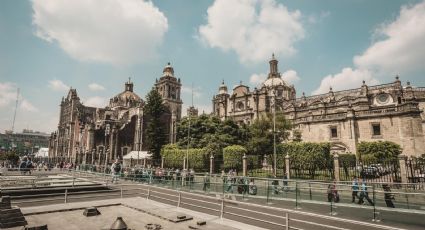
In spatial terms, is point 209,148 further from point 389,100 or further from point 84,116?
point 84,116

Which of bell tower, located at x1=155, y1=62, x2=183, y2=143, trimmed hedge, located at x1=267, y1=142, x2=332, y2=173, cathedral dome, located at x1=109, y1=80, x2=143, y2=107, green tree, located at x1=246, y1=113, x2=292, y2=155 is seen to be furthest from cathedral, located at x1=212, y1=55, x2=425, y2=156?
cathedral dome, located at x1=109, y1=80, x2=143, y2=107

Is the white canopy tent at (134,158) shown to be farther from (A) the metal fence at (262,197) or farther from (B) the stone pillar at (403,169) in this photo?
(B) the stone pillar at (403,169)

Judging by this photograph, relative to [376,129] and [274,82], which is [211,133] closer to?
[376,129]

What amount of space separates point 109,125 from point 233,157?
20352 mm

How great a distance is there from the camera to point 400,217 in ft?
37.9

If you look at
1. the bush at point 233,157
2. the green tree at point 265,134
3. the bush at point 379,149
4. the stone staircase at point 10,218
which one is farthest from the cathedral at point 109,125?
the stone staircase at point 10,218

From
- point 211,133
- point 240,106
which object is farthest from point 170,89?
point 211,133

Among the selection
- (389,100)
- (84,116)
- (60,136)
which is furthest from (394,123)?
(60,136)

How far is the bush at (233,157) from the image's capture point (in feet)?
102

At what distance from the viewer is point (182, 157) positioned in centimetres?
3628

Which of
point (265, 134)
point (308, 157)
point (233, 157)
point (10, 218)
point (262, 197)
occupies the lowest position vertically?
point (262, 197)

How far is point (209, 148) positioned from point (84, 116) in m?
57.0

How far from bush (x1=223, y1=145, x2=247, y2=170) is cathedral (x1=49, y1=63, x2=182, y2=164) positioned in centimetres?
1603

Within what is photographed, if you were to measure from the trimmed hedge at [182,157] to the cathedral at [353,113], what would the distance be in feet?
38.8
